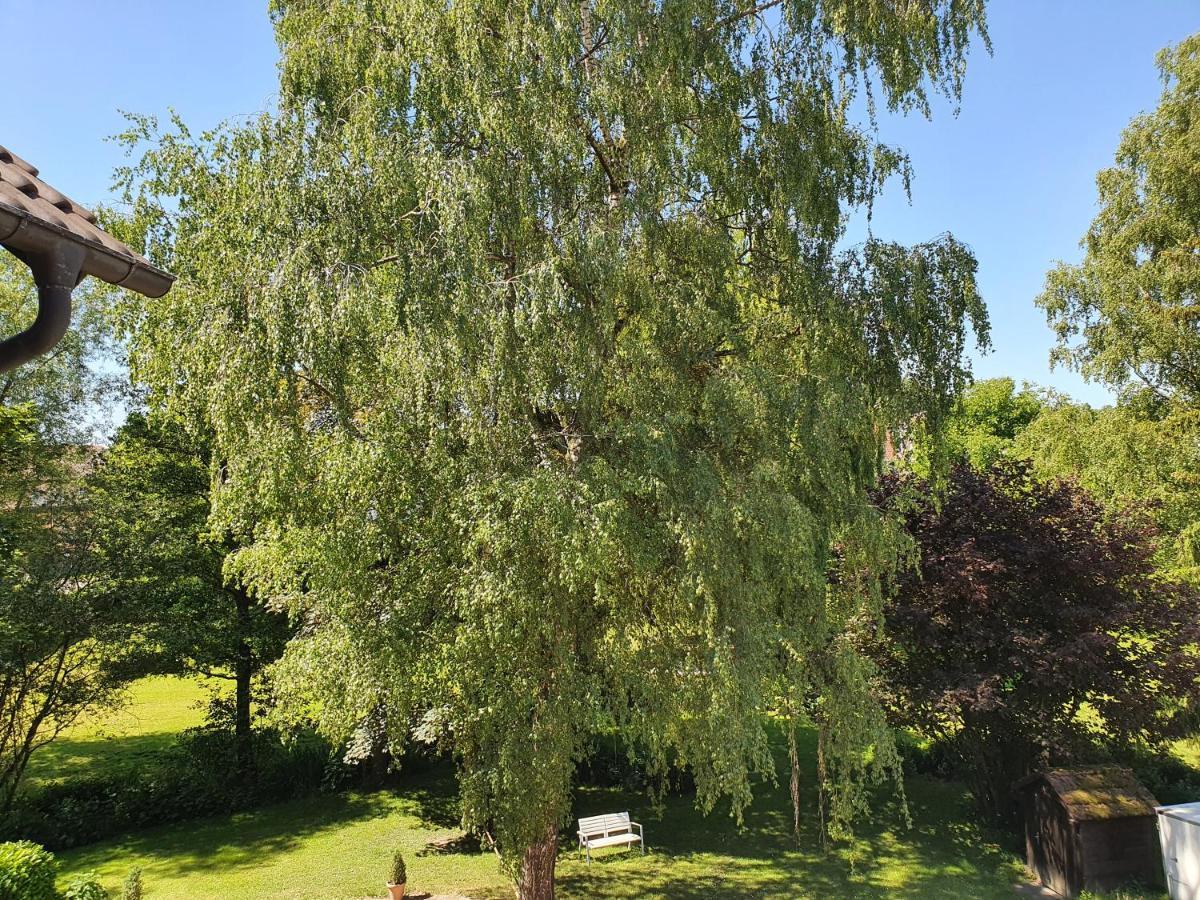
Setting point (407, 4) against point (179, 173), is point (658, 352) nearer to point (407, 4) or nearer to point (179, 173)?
point (407, 4)

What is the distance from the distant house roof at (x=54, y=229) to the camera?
8.03ft

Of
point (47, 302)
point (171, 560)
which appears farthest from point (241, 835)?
point (47, 302)

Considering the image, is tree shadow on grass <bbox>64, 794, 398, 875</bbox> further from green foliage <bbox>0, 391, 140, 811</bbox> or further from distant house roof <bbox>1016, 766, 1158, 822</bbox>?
distant house roof <bbox>1016, 766, 1158, 822</bbox>

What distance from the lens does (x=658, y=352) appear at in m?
8.46

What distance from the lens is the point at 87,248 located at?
2664mm

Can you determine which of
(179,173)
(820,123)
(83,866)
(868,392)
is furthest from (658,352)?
(83,866)

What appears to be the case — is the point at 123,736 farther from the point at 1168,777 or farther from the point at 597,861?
the point at 1168,777

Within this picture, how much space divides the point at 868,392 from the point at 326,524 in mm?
6200

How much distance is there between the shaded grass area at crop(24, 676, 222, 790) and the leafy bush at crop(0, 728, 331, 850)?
0.55 meters

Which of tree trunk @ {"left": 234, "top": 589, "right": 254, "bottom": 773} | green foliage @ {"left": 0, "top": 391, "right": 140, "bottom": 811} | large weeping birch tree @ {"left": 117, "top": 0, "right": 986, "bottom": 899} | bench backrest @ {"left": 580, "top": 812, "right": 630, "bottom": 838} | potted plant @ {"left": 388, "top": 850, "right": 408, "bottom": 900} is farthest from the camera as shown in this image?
tree trunk @ {"left": 234, "top": 589, "right": 254, "bottom": 773}

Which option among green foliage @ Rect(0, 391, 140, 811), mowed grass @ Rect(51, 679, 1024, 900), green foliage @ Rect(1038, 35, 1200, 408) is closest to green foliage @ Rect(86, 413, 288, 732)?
green foliage @ Rect(0, 391, 140, 811)

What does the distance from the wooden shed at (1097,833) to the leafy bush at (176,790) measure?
12.2m

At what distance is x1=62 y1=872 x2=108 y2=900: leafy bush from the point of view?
7.94 metres

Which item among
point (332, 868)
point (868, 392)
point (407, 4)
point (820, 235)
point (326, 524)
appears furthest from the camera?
point (332, 868)
